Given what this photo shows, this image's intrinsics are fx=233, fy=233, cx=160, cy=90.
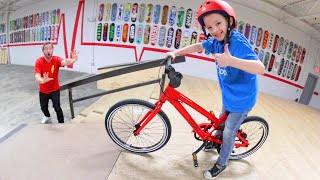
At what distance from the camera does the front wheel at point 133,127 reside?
1.87 metres

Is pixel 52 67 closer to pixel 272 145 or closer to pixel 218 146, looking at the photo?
pixel 218 146

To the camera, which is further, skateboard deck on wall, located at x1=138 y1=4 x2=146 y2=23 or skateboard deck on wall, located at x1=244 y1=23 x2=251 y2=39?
skateboard deck on wall, located at x1=138 y1=4 x2=146 y2=23

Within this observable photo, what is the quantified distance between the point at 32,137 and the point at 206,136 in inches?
63.8

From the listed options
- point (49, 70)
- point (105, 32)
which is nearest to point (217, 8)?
point (49, 70)

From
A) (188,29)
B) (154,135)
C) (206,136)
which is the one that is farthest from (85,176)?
(188,29)

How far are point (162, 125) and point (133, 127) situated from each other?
26cm

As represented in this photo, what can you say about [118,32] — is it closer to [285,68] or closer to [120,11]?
[120,11]

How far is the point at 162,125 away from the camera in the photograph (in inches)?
79.7

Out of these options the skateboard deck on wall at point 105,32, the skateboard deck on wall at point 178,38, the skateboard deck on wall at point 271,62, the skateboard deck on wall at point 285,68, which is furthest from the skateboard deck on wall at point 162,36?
the skateboard deck on wall at point 285,68

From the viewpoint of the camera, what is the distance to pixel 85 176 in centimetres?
170

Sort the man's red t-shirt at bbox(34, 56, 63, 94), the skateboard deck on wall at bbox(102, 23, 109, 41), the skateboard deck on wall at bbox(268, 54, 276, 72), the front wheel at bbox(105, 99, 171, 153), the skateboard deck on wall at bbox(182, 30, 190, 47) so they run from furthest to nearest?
the skateboard deck on wall at bbox(102, 23, 109, 41)
the skateboard deck on wall at bbox(268, 54, 276, 72)
the skateboard deck on wall at bbox(182, 30, 190, 47)
the man's red t-shirt at bbox(34, 56, 63, 94)
the front wheel at bbox(105, 99, 171, 153)

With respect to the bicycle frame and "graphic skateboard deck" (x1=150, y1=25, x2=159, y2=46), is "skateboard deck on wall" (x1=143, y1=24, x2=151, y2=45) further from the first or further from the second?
the bicycle frame

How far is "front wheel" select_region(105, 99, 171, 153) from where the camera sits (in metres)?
1.87

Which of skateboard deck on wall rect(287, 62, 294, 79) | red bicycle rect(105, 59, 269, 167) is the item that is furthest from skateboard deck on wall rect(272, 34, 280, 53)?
red bicycle rect(105, 59, 269, 167)
